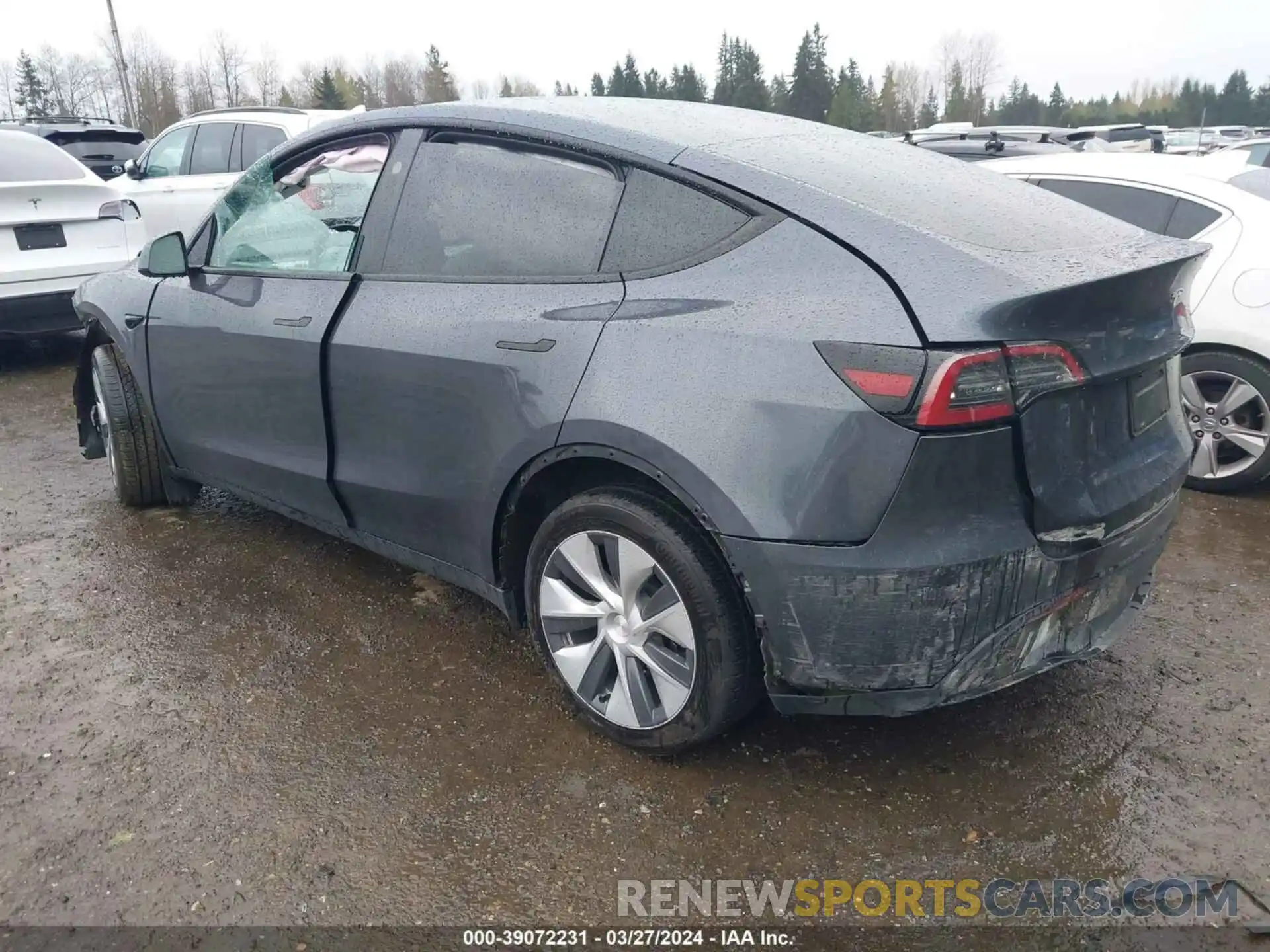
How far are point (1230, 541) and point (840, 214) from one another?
114 inches

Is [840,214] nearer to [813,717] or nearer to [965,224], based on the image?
[965,224]

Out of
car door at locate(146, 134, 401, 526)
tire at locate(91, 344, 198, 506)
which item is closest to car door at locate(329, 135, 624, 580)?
car door at locate(146, 134, 401, 526)

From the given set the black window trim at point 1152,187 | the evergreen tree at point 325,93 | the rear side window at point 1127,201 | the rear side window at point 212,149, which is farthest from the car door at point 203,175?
the evergreen tree at point 325,93

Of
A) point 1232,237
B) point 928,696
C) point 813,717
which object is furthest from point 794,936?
point 1232,237

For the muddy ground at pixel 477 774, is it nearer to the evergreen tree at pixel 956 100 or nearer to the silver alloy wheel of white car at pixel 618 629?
the silver alloy wheel of white car at pixel 618 629

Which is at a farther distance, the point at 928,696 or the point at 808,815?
the point at 808,815

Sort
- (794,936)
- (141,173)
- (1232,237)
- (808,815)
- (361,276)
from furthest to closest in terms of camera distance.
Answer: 1. (141,173)
2. (1232,237)
3. (361,276)
4. (808,815)
5. (794,936)

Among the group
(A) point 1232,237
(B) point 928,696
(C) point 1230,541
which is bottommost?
(C) point 1230,541

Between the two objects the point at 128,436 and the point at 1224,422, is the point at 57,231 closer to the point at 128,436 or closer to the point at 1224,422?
the point at 128,436

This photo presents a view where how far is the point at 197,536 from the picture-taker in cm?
420

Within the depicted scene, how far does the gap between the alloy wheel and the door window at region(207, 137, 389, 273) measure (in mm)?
3740

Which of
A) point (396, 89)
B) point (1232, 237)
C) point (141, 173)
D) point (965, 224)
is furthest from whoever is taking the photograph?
point (396, 89)

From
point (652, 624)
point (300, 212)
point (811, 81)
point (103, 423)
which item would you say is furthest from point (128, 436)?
point (811, 81)

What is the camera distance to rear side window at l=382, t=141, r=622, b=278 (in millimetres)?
2564
